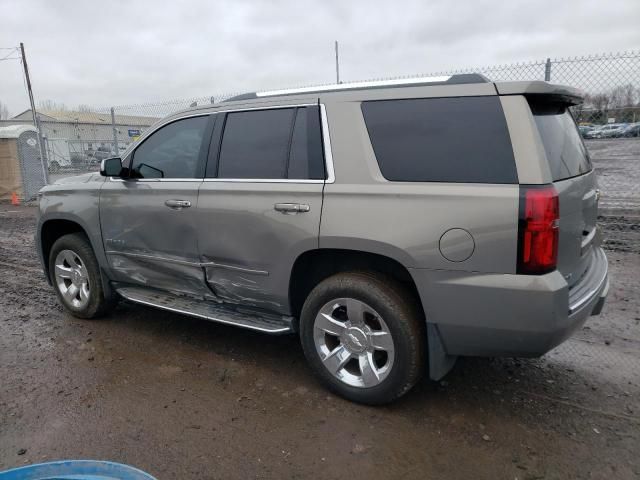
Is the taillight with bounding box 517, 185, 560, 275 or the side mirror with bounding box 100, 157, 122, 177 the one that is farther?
the side mirror with bounding box 100, 157, 122, 177

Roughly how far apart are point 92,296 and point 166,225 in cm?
136

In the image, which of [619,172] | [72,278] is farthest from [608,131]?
[72,278]

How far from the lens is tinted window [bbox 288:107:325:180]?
10.3ft

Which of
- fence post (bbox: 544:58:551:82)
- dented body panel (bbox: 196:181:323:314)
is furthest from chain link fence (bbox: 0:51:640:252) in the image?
dented body panel (bbox: 196:181:323:314)

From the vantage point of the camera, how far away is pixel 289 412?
10.1 ft

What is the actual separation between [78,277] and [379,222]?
130 inches

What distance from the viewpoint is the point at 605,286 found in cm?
317

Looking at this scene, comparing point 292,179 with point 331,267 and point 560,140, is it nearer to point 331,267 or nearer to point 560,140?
point 331,267

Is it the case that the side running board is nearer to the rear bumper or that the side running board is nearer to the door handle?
the door handle

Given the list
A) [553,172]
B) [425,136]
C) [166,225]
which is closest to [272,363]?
[166,225]

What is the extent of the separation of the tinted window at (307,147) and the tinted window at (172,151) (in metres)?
0.93

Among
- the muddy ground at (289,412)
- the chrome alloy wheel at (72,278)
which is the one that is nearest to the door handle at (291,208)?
the muddy ground at (289,412)

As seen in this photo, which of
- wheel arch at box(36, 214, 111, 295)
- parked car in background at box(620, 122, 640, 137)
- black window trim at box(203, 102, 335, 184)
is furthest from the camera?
parked car in background at box(620, 122, 640, 137)

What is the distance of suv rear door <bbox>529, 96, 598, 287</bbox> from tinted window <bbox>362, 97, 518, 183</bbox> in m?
0.25
